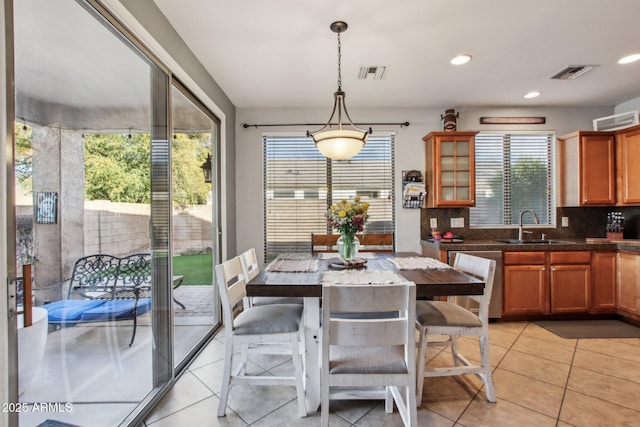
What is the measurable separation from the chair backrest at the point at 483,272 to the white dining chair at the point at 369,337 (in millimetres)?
640

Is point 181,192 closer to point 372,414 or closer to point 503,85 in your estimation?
point 372,414

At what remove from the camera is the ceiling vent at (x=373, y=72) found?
114 inches

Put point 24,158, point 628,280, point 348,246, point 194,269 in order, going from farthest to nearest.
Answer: point 628,280 → point 194,269 → point 348,246 → point 24,158

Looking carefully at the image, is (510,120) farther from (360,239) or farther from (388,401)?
(388,401)

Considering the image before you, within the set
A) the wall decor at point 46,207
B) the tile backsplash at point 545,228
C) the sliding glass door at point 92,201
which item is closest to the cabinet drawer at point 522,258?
the tile backsplash at point 545,228

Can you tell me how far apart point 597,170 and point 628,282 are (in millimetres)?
1302

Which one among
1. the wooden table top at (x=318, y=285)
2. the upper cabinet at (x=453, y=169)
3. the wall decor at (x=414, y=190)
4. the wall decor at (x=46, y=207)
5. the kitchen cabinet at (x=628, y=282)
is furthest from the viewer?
the wall decor at (x=414, y=190)

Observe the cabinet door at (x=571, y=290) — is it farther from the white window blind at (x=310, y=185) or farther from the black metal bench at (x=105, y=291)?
the black metal bench at (x=105, y=291)

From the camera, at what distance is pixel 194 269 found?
9.52 feet

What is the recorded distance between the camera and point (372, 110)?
3.96m

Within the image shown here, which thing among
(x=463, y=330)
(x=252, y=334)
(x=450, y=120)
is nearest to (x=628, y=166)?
(x=450, y=120)

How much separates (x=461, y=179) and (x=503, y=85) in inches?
43.3

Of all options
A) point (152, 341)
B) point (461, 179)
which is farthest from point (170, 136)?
point (461, 179)

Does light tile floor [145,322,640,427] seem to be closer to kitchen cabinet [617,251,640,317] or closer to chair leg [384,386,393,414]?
chair leg [384,386,393,414]
